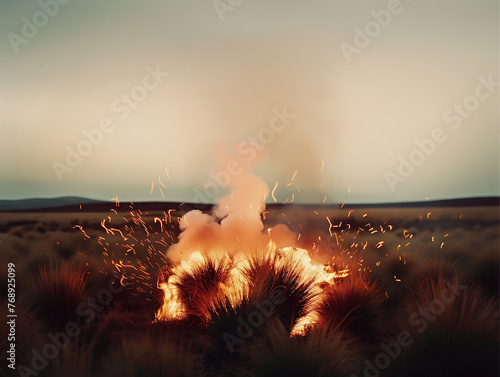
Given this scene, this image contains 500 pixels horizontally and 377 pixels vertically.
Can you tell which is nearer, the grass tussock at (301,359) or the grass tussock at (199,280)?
the grass tussock at (301,359)

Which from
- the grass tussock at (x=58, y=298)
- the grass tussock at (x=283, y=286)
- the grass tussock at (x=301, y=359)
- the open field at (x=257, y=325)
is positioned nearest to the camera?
the grass tussock at (x=301, y=359)

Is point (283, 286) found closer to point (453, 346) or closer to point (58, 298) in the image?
point (453, 346)

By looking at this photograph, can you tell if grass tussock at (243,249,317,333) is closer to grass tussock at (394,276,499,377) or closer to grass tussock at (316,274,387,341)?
grass tussock at (316,274,387,341)

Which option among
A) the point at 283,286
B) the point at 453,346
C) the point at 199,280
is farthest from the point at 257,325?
the point at 453,346

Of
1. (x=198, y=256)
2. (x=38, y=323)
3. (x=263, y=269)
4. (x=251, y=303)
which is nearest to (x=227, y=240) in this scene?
(x=198, y=256)

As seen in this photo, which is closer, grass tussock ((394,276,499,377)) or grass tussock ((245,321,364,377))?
grass tussock ((245,321,364,377))

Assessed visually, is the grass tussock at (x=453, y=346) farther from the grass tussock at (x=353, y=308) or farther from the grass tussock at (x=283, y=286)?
the grass tussock at (x=283, y=286)

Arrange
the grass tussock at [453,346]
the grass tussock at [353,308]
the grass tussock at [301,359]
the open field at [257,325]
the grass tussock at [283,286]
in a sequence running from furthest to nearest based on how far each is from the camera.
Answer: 1. the grass tussock at [353,308]
2. the grass tussock at [283,286]
3. the grass tussock at [453,346]
4. the open field at [257,325]
5. the grass tussock at [301,359]

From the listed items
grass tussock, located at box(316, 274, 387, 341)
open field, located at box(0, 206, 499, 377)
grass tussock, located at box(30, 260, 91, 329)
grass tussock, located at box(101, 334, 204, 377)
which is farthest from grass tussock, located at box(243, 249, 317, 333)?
grass tussock, located at box(30, 260, 91, 329)

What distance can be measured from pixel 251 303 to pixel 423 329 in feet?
6.34

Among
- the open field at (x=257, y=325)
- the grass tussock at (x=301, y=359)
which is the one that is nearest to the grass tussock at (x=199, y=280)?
the open field at (x=257, y=325)

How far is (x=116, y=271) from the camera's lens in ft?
29.1

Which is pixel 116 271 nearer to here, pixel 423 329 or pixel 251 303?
pixel 251 303

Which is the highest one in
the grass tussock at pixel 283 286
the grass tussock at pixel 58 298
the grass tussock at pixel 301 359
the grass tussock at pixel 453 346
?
the grass tussock at pixel 58 298
